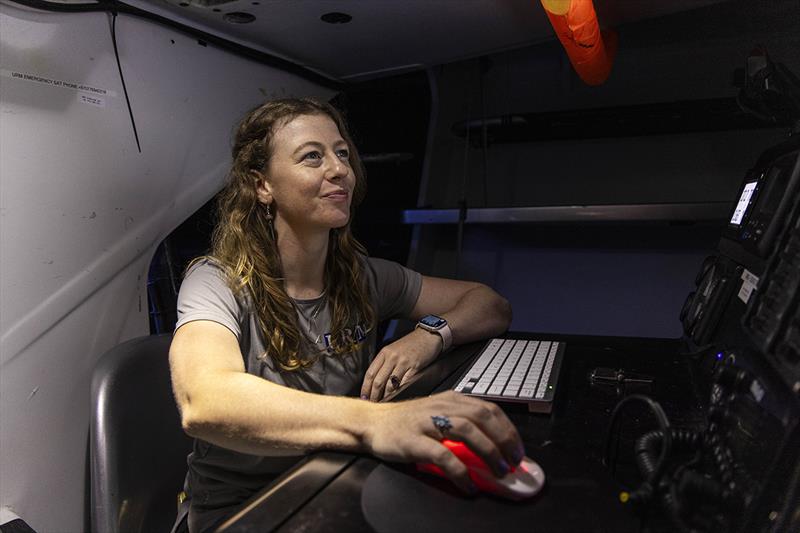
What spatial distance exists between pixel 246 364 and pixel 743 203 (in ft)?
3.43

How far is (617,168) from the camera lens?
220cm

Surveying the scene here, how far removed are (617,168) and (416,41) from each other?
36.6 inches

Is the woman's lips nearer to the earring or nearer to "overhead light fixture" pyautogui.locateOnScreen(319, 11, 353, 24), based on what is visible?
the earring

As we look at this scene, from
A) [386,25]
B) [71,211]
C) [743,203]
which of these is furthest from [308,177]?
[743,203]

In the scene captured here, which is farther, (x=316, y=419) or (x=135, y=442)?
(x=135, y=442)

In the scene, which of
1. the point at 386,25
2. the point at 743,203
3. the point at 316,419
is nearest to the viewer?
the point at 316,419

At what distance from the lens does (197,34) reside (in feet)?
5.06

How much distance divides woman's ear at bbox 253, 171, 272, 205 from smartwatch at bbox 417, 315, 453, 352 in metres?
0.45

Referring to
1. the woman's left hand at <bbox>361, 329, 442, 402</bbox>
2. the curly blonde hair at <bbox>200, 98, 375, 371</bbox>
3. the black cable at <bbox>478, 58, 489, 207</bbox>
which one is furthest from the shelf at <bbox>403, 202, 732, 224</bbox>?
the woman's left hand at <bbox>361, 329, 442, 402</bbox>

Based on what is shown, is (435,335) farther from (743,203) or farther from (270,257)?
(743,203)

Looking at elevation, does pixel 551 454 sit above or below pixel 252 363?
above

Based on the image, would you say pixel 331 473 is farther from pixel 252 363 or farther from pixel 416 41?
pixel 416 41

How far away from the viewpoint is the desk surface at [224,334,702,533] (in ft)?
2.04

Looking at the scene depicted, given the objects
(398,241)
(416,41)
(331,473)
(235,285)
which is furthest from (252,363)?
(398,241)
